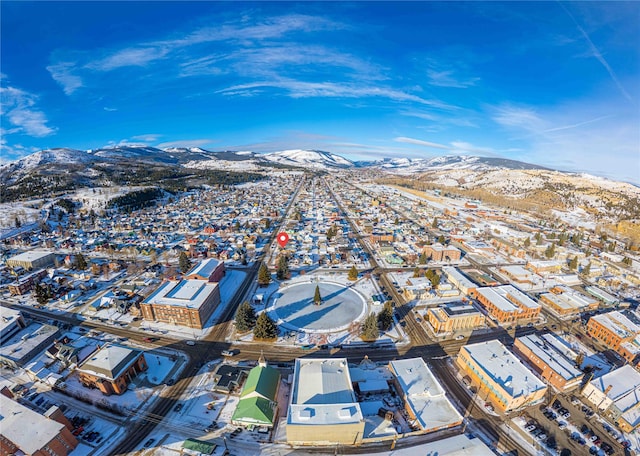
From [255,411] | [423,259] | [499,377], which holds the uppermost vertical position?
[423,259]

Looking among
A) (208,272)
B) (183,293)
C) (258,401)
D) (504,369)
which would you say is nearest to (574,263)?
(504,369)

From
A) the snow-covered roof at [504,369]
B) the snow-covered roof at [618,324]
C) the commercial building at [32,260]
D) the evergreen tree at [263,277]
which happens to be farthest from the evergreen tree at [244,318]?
the commercial building at [32,260]

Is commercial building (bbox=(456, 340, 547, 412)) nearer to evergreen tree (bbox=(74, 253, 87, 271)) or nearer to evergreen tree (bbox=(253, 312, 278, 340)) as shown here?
evergreen tree (bbox=(253, 312, 278, 340))

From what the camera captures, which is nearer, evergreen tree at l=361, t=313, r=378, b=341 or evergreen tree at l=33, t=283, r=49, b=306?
evergreen tree at l=361, t=313, r=378, b=341

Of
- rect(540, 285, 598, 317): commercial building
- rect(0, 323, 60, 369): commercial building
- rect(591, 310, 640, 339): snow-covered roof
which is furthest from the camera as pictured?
rect(540, 285, 598, 317): commercial building

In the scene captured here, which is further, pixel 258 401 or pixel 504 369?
pixel 504 369

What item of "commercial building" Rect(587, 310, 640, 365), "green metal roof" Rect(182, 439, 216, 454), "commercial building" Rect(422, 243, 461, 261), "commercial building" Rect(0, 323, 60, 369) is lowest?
"commercial building" Rect(0, 323, 60, 369)

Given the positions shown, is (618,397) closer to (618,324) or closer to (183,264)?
(618,324)

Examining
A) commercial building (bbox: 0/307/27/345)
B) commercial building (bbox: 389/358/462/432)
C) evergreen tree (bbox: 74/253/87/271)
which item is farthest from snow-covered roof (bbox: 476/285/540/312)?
evergreen tree (bbox: 74/253/87/271)
